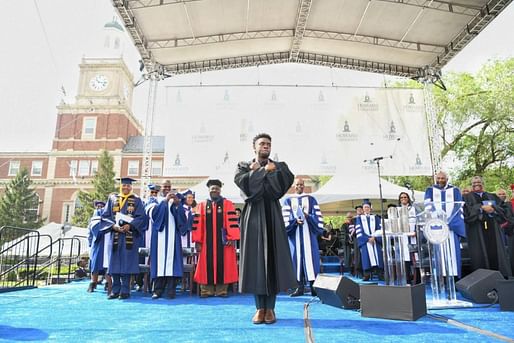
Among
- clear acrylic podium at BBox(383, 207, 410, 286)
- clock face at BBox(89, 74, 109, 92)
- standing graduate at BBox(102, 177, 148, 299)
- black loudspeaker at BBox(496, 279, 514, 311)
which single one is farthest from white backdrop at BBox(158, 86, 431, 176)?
clock face at BBox(89, 74, 109, 92)

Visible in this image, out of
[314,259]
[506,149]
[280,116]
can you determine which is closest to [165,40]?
[280,116]

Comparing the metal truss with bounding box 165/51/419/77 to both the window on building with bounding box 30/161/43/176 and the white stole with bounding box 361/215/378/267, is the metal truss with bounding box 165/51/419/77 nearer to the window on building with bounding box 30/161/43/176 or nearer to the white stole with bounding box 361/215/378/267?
the white stole with bounding box 361/215/378/267

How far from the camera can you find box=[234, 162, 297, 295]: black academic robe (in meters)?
3.12

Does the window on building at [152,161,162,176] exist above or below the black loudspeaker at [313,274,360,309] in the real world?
above

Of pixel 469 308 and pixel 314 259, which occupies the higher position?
pixel 314 259

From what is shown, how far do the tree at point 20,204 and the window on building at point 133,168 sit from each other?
29.7 feet

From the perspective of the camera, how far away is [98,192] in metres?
33.0

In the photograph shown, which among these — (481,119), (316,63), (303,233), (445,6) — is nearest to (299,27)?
(316,63)

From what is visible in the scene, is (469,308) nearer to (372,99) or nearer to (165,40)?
(372,99)

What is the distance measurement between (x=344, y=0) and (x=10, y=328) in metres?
9.50

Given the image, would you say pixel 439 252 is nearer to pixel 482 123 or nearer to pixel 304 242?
pixel 304 242

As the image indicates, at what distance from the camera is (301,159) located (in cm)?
1133

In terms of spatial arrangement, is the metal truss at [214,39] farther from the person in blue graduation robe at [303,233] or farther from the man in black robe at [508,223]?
the man in black robe at [508,223]

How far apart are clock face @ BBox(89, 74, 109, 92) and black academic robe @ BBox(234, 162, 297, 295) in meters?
40.6
